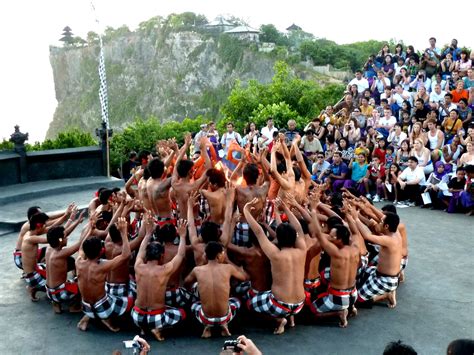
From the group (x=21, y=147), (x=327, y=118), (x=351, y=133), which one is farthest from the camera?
(x=327, y=118)

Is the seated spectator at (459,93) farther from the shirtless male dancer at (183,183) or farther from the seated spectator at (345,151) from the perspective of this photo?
the shirtless male dancer at (183,183)

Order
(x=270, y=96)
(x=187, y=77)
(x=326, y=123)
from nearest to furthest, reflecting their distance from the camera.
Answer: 1. (x=326, y=123)
2. (x=270, y=96)
3. (x=187, y=77)

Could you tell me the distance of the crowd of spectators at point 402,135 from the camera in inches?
493

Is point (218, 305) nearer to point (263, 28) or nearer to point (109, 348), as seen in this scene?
point (109, 348)

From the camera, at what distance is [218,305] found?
6215 mm

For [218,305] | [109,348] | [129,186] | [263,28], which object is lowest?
[109,348]

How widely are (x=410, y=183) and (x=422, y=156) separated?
0.71 m

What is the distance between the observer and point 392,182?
1297 centimetres

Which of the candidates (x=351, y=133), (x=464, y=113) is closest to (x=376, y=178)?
(x=351, y=133)

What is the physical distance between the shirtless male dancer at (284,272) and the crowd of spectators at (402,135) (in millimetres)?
5752

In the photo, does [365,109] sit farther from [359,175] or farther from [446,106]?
[359,175]

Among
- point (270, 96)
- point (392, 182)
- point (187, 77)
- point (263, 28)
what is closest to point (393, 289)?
point (392, 182)

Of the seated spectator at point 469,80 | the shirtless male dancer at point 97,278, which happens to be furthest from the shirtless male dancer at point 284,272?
the seated spectator at point 469,80

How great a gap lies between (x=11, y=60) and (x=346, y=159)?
→ 12716 centimetres
